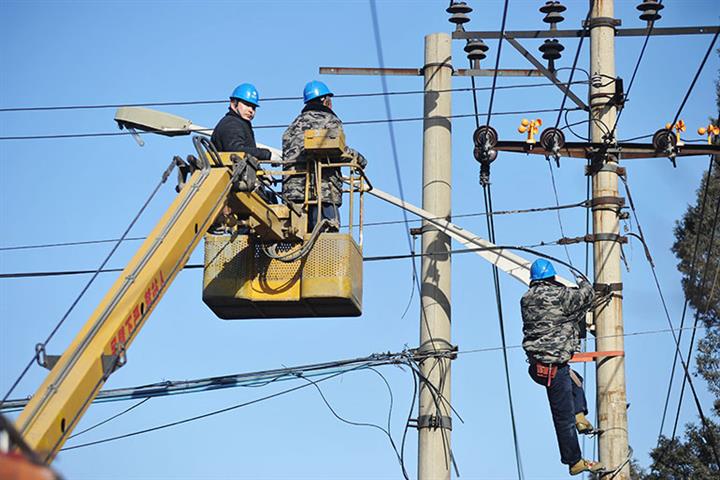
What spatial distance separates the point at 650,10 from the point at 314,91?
4227 mm

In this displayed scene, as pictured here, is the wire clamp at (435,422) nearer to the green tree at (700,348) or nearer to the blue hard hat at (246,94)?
the blue hard hat at (246,94)

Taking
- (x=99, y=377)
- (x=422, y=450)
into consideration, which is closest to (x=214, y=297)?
(x=422, y=450)

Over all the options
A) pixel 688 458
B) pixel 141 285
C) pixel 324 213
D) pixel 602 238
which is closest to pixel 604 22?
pixel 602 238

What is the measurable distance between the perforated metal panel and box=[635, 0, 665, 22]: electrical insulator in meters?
4.59

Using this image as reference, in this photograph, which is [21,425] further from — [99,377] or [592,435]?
[592,435]

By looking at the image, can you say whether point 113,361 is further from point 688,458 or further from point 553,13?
point 688,458

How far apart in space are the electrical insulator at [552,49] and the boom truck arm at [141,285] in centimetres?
417

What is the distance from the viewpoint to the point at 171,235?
31.6 feet

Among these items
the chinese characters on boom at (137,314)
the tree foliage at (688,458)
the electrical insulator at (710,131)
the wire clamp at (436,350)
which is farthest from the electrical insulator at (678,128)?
the tree foliage at (688,458)

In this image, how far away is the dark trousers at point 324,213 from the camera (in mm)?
11742

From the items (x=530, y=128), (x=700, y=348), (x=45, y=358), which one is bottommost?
(x=45, y=358)

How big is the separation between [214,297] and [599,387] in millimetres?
3846

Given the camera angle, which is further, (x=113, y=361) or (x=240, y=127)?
(x=240, y=127)

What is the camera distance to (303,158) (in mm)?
11695
